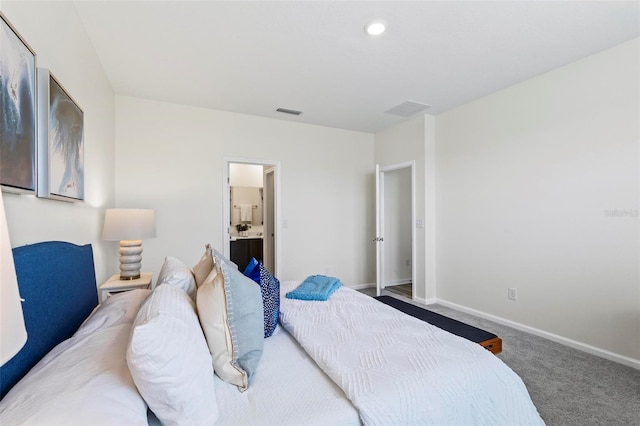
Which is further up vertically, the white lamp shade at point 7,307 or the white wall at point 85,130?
the white wall at point 85,130

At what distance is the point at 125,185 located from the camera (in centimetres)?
342

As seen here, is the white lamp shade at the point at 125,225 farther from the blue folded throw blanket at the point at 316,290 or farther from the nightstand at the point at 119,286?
the blue folded throw blanket at the point at 316,290

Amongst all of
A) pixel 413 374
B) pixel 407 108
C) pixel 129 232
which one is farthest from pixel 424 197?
pixel 129 232

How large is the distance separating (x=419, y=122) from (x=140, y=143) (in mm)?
3614

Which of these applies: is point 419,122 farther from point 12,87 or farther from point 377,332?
point 12,87

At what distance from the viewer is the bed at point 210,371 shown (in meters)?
0.78

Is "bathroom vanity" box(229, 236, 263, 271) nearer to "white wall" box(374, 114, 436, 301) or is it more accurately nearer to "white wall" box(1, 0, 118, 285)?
"white wall" box(1, 0, 118, 285)

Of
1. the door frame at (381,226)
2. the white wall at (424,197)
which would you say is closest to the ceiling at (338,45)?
the white wall at (424,197)

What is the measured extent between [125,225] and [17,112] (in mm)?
1653

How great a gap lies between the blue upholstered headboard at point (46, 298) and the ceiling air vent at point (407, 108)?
11.6ft

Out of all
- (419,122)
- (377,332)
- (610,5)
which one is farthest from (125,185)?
(610,5)

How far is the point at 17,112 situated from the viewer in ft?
3.65

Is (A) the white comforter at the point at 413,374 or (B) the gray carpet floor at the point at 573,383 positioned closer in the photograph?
(A) the white comforter at the point at 413,374

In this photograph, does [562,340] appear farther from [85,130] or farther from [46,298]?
[85,130]
